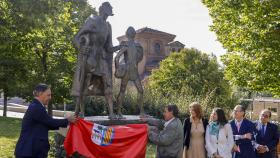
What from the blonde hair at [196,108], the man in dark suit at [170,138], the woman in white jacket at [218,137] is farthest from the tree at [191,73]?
the man in dark suit at [170,138]

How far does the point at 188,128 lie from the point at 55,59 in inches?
900

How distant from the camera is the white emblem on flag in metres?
8.59

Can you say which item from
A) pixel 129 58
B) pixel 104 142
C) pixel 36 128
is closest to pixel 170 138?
pixel 104 142

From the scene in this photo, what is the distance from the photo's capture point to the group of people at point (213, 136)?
7.77 m

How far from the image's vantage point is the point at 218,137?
27.8 feet

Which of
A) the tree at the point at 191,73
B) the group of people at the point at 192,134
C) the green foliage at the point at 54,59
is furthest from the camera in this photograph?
the tree at the point at 191,73

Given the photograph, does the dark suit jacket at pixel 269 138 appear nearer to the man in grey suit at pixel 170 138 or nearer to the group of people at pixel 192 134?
the group of people at pixel 192 134

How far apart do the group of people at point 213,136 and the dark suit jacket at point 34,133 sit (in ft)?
6.61

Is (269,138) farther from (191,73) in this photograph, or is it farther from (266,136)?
(191,73)

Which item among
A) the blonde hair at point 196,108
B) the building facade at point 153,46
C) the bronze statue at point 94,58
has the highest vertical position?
the building facade at point 153,46

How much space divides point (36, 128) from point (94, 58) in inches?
161

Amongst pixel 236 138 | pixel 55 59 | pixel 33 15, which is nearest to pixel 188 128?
pixel 236 138

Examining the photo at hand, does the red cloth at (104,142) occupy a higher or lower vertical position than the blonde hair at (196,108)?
lower

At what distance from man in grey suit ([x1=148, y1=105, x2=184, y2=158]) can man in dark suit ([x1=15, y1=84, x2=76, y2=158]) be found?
1.93m
